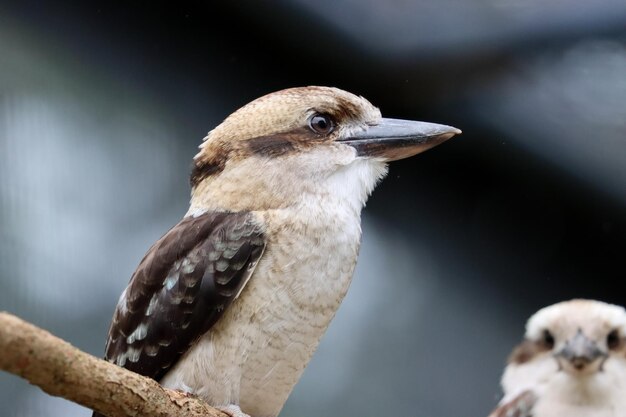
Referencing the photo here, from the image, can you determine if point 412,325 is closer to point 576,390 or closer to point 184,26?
point 184,26

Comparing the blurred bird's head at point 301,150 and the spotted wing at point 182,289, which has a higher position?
the blurred bird's head at point 301,150

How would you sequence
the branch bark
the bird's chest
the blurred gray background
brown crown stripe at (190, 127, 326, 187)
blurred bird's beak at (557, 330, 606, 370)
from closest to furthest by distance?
the branch bark → the bird's chest → blurred bird's beak at (557, 330, 606, 370) → brown crown stripe at (190, 127, 326, 187) → the blurred gray background

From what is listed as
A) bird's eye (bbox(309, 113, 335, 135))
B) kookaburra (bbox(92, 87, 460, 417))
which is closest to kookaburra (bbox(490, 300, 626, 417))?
kookaburra (bbox(92, 87, 460, 417))

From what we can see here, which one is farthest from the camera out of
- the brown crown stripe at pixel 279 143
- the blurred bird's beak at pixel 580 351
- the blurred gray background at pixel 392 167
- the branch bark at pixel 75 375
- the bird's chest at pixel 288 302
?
the blurred gray background at pixel 392 167

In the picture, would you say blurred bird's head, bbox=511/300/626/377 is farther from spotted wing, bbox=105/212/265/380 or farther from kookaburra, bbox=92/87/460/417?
spotted wing, bbox=105/212/265/380

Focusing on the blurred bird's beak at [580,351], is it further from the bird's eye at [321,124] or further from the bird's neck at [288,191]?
the bird's eye at [321,124]

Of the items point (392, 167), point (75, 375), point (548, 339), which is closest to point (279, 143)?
point (548, 339)

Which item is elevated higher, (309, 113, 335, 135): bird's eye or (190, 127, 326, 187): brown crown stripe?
(309, 113, 335, 135): bird's eye

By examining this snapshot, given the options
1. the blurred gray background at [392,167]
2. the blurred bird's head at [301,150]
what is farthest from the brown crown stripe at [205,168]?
the blurred gray background at [392,167]

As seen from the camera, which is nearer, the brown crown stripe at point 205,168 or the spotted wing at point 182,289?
the spotted wing at point 182,289
